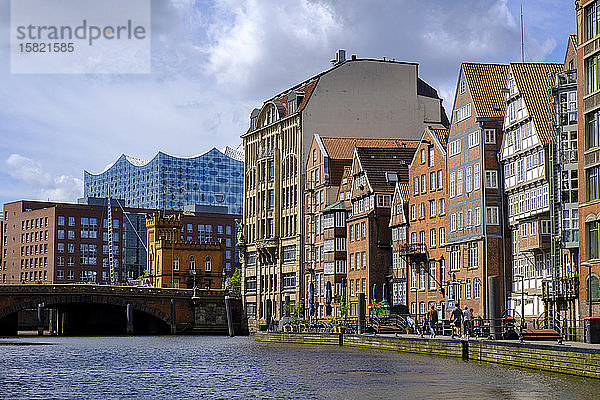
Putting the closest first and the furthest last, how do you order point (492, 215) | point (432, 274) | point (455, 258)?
point (492, 215)
point (455, 258)
point (432, 274)

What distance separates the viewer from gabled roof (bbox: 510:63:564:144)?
8812 cm

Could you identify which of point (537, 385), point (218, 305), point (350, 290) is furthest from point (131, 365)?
point (218, 305)

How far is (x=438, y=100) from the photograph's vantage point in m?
142

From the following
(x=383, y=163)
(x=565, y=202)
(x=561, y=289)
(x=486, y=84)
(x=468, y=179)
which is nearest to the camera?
(x=561, y=289)

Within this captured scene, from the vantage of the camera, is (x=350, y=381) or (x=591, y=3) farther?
(x=591, y=3)

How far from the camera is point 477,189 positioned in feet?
314

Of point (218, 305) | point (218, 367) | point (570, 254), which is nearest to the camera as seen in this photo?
point (218, 367)

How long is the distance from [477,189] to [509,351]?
141 feet

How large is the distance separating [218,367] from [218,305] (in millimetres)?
93777

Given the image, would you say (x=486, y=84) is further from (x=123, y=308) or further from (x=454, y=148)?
(x=123, y=308)

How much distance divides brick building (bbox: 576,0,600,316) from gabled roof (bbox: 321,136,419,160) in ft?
204

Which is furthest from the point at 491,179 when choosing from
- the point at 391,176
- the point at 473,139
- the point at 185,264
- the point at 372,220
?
the point at 185,264

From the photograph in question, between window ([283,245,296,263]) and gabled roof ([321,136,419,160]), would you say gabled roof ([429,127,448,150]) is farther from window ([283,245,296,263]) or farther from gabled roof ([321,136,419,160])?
window ([283,245,296,263])

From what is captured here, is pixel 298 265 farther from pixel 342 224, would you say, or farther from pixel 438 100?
pixel 438 100
